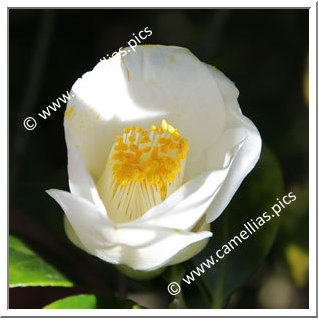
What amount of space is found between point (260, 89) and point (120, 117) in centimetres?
63

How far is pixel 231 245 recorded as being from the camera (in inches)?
49.3

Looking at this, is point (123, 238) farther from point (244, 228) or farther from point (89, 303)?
point (244, 228)

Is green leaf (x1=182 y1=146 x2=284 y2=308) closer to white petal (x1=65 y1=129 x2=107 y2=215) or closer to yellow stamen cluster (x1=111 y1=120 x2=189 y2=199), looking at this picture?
yellow stamen cluster (x1=111 y1=120 x2=189 y2=199)

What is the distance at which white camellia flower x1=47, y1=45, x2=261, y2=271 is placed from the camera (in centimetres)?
95

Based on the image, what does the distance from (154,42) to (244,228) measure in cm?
77

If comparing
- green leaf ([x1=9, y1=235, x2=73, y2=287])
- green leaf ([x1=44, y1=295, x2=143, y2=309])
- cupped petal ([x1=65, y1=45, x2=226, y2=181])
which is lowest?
green leaf ([x1=44, y1=295, x2=143, y2=309])

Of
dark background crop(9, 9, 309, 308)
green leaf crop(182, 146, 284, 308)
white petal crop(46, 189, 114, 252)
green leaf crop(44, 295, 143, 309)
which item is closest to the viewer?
white petal crop(46, 189, 114, 252)

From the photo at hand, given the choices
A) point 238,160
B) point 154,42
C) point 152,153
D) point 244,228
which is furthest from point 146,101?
point 154,42

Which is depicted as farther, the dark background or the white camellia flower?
the dark background

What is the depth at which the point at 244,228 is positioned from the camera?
1246 millimetres

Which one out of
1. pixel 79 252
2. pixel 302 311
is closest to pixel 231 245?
pixel 302 311

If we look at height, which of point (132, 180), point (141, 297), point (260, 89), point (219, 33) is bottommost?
point (141, 297)

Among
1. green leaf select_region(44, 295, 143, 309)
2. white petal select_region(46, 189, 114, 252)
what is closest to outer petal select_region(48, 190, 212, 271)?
white petal select_region(46, 189, 114, 252)

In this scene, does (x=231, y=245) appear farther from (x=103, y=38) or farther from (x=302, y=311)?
(x=103, y=38)
